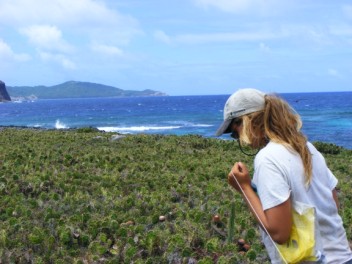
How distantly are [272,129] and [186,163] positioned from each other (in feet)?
25.3

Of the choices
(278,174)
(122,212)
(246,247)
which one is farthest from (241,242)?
(278,174)

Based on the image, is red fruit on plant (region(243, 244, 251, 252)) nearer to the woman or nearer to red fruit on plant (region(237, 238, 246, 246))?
red fruit on plant (region(237, 238, 246, 246))

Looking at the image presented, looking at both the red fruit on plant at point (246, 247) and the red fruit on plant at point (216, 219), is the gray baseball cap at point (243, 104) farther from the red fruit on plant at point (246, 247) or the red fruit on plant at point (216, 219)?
the red fruit on plant at point (216, 219)

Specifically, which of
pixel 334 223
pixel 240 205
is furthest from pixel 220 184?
pixel 334 223

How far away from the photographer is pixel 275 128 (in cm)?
393

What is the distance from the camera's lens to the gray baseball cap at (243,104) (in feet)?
13.1

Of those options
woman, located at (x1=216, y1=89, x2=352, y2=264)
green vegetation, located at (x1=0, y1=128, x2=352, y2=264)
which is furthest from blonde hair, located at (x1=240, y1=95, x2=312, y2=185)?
green vegetation, located at (x1=0, y1=128, x2=352, y2=264)

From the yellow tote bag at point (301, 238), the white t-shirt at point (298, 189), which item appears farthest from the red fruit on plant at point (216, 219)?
the yellow tote bag at point (301, 238)

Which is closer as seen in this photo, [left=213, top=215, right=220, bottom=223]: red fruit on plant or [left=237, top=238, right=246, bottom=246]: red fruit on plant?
[left=237, top=238, right=246, bottom=246]: red fruit on plant

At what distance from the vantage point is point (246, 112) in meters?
3.98

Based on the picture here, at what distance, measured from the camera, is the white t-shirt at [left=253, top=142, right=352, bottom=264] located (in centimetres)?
370

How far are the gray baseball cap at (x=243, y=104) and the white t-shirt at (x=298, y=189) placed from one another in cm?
30

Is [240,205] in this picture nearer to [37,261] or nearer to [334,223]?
[37,261]

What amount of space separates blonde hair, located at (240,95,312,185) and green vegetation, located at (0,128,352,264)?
1106 mm
